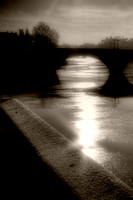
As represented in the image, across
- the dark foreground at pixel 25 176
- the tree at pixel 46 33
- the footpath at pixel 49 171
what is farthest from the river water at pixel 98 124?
the tree at pixel 46 33

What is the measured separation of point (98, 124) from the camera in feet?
57.2

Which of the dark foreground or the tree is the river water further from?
the tree

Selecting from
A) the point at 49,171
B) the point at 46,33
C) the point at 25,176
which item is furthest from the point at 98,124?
the point at 46,33

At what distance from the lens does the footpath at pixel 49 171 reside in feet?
17.8

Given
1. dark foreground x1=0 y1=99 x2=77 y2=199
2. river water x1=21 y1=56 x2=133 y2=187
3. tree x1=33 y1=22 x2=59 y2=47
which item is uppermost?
tree x1=33 y1=22 x2=59 y2=47

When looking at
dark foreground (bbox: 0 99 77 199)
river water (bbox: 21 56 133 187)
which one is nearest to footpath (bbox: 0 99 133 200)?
dark foreground (bbox: 0 99 77 199)

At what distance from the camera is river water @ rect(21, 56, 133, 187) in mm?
11430

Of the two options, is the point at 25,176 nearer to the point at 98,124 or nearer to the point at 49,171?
the point at 49,171

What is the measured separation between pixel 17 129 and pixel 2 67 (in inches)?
1962

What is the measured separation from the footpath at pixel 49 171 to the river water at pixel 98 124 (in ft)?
9.81

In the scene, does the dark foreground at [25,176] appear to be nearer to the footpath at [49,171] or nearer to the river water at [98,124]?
the footpath at [49,171]

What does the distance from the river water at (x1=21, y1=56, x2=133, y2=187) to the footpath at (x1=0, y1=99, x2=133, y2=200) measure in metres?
2.99

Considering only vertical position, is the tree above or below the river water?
above

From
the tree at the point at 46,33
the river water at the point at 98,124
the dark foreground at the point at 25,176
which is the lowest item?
the river water at the point at 98,124
